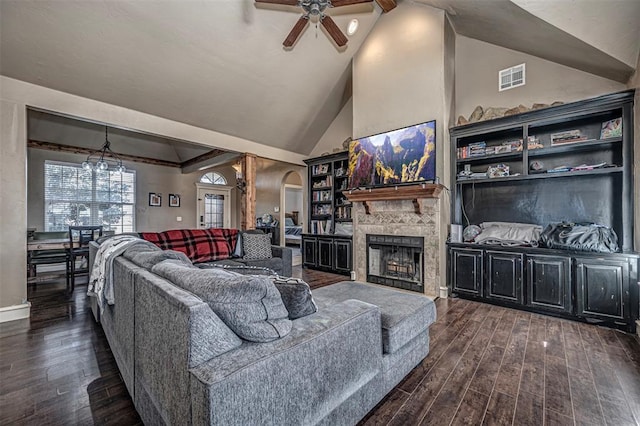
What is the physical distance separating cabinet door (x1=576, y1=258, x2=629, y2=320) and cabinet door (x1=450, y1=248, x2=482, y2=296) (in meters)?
0.98

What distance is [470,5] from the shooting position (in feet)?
11.6

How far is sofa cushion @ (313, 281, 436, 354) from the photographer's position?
1761 millimetres

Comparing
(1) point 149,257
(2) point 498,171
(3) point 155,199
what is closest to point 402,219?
(2) point 498,171

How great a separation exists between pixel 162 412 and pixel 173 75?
4.26m

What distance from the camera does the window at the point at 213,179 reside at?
8352 millimetres

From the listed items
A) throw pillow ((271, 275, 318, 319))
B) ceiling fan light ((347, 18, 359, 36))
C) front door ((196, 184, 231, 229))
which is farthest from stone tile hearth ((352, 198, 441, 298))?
front door ((196, 184, 231, 229))

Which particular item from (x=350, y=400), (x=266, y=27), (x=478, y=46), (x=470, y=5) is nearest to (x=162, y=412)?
(x=350, y=400)

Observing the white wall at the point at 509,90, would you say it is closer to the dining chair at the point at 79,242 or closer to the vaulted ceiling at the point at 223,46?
the vaulted ceiling at the point at 223,46

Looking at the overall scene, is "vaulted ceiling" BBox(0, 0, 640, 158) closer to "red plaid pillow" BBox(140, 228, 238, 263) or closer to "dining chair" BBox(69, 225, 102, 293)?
"red plaid pillow" BBox(140, 228, 238, 263)

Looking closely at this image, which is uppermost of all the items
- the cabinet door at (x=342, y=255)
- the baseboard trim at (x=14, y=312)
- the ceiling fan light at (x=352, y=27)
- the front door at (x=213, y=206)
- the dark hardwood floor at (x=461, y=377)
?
the ceiling fan light at (x=352, y=27)

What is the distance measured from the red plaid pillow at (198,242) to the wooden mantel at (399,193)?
2234mm

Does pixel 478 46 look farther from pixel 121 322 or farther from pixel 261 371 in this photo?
pixel 121 322

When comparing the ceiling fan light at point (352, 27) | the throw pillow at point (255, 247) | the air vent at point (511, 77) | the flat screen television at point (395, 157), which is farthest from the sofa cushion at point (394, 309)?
the ceiling fan light at point (352, 27)

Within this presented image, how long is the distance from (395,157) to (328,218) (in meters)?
2.30
